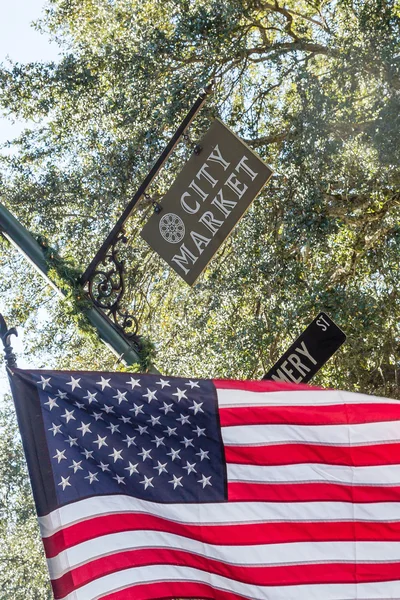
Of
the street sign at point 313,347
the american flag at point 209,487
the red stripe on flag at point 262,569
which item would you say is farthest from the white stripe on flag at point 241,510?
the street sign at point 313,347

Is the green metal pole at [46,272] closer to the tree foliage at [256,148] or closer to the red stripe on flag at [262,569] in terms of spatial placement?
the red stripe on flag at [262,569]

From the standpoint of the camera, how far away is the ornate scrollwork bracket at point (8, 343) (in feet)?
12.1

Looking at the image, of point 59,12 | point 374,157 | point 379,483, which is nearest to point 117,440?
point 379,483

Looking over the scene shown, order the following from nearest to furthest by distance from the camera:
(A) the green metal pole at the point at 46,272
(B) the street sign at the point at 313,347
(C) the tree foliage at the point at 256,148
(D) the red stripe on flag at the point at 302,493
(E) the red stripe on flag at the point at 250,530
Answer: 1. (E) the red stripe on flag at the point at 250,530
2. (D) the red stripe on flag at the point at 302,493
3. (B) the street sign at the point at 313,347
4. (A) the green metal pole at the point at 46,272
5. (C) the tree foliage at the point at 256,148

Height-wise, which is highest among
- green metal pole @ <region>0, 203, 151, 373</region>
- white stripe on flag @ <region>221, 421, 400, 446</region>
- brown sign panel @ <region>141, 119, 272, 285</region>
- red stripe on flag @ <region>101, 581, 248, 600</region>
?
brown sign panel @ <region>141, 119, 272, 285</region>

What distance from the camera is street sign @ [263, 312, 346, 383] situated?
4355 mm

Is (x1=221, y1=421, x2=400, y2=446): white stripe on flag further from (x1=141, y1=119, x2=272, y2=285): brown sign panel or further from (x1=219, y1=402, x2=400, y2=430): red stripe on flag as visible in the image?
(x1=141, y1=119, x2=272, y2=285): brown sign panel

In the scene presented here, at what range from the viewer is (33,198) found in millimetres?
9336

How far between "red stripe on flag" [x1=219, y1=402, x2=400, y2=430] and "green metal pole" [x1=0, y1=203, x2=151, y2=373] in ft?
3.51

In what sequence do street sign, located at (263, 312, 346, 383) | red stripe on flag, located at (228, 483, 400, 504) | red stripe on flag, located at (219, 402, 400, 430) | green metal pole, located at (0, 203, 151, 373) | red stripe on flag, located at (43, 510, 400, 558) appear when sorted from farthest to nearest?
green metal pole, located at (0, 203, 151, 373)
street sign, located at (263, 312, 346, 383)
red stripe on flag, located at (219, 402, 400, 430)
red stripe on flag, located at (228, 483, 400, 504)
red stripe on flag, located at (43, 510, 400, 558)

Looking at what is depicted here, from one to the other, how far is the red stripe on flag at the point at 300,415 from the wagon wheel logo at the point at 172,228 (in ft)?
4.51

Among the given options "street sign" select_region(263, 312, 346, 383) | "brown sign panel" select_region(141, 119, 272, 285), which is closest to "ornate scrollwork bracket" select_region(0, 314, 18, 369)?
"brown sign panel" select_region(141, 119, 272, 285)

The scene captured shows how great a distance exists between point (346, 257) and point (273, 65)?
2374 millimetres

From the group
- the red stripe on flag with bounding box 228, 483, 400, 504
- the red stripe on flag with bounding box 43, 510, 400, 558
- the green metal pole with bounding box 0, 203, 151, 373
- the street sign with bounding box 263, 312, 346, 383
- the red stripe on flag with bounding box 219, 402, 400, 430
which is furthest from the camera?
the green metal pole with bounding box 0, 203, 151, 373
